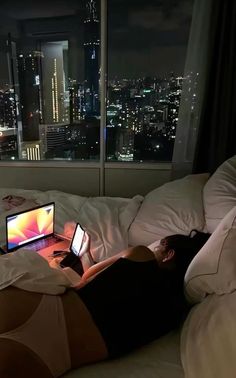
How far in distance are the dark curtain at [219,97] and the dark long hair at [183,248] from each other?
52.1 inches

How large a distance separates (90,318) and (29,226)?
871 millimetres

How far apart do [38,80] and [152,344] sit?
2949 mm

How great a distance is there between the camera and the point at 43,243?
190cm

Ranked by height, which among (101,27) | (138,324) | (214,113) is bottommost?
(138,324)

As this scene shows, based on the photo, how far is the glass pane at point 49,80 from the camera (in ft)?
10.5

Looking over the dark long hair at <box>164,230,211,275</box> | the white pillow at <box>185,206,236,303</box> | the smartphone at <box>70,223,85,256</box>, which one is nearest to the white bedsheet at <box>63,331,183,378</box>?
the white pillow at <box>185,206,236,303</box>

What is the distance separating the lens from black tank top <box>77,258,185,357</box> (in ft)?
3.74

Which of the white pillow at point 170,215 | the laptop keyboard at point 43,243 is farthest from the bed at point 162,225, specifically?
the laptop keyboard at point 43,243

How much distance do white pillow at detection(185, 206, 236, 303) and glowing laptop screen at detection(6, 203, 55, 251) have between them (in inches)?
38.7

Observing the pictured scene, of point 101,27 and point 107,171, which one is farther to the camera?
point 107,171

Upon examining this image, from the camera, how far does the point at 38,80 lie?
339 centimetres

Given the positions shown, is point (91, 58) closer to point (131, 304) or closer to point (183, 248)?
point (183, 248)

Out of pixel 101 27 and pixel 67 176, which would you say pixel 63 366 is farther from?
pixel 101 27

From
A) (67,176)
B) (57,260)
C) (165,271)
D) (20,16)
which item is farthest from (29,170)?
(165,271)
